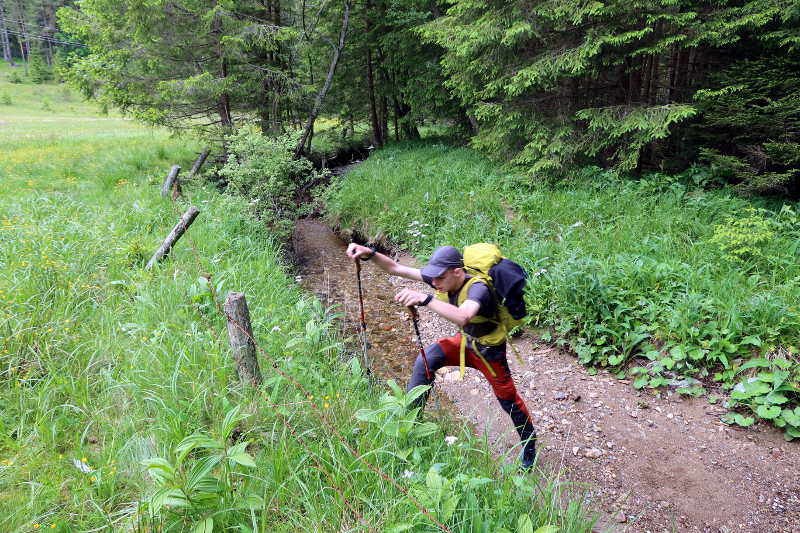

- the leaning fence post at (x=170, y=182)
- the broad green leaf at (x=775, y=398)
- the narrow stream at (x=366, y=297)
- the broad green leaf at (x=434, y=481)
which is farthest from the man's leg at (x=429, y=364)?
the leaning fence post at (x=170, y=182)

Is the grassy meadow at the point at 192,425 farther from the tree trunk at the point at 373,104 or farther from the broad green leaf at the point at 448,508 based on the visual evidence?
the tree trunk at the point at 373,104

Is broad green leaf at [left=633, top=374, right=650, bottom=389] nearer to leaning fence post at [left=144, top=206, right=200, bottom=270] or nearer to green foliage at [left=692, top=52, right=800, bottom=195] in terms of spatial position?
green foliage at [left=692, top=52, right=800, bottom=195]

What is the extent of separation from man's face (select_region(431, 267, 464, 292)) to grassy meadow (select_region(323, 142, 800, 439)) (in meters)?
2.81

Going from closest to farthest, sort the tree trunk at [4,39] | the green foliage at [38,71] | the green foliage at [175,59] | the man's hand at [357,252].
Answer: the man's hand at [357,252]
the green foliage at [175,59]
the green foliage at [38,71]
the tree trunk at [4,39]

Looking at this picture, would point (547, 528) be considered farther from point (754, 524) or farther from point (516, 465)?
point (754, 524)

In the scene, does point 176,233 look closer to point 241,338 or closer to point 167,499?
point 241,338

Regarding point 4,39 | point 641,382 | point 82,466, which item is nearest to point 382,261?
point 82,466

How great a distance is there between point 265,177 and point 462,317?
7405 mm

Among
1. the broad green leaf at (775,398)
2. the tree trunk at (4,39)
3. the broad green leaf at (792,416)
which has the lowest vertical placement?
the broad green leaf at (792,416)

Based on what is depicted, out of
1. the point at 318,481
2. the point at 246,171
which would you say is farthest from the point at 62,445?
the point at 246,171

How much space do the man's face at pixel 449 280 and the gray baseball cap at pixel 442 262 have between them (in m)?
0.03

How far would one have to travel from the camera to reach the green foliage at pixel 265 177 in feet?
28.6

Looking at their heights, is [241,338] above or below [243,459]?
above

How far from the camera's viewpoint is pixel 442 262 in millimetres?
2998
